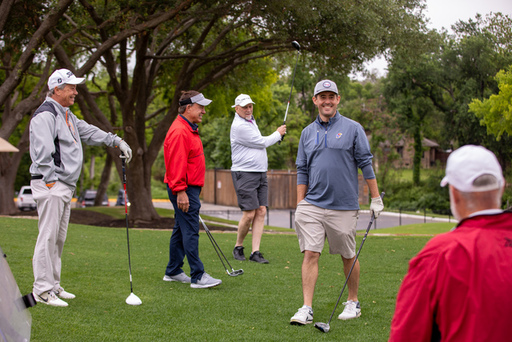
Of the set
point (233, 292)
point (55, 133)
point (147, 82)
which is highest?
point (147, 82)

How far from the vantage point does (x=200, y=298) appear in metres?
5.66

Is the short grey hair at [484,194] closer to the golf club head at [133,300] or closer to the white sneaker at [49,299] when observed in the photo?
the golf club head at [133,300]

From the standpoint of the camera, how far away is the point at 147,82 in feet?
59.9

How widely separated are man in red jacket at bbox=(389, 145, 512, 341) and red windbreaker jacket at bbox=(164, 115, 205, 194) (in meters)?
3.98

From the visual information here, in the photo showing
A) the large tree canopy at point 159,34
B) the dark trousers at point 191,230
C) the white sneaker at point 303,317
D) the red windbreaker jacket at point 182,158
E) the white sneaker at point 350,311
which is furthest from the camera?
the large tree canopy at point 159,34

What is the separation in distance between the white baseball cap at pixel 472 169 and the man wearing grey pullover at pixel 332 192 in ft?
9.16

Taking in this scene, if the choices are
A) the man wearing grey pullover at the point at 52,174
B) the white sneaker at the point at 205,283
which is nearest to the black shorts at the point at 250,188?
the white sneaker at the point at 205,283

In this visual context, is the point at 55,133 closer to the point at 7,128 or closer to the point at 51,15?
the point at 51,15

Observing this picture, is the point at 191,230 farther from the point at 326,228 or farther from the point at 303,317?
the point at 303,317

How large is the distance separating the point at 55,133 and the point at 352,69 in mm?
12329

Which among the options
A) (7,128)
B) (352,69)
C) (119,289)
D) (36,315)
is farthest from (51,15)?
(36,315)

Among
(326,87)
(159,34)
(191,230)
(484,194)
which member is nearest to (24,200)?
(159,34)

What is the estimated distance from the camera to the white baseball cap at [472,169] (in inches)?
84.4

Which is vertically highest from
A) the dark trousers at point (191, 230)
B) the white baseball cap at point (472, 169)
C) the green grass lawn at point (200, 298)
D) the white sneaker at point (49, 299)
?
the white baseball cap at point (472, 169)
